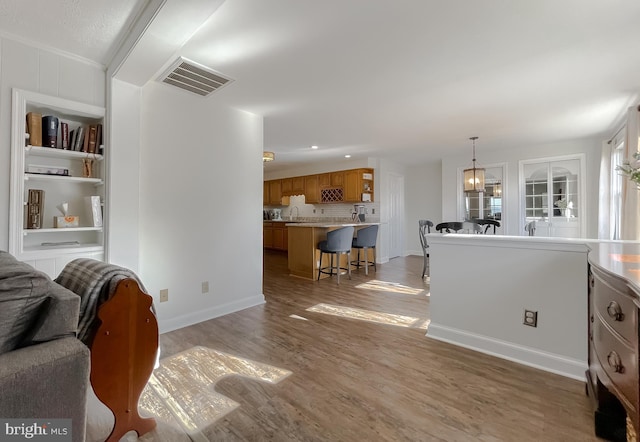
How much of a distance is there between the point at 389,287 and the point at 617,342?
3.38m

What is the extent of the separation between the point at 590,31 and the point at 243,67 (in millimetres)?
2559

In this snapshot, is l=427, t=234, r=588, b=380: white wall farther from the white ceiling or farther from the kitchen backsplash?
the kitchen backsplash

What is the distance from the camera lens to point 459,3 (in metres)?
1.74

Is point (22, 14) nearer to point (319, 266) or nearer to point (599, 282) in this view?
point (599, 282)

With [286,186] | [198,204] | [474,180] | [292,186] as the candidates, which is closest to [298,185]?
[292,186]

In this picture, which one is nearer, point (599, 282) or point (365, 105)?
point (599, 282)

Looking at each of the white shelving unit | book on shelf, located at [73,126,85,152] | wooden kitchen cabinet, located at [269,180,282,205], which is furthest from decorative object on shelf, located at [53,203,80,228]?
wooden kitchen cabinet, located at [269,180,282,205]

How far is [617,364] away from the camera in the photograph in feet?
3.54

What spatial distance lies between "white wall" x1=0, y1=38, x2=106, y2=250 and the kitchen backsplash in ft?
17.5

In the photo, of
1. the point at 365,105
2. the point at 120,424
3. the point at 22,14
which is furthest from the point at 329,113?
the point at 120,424

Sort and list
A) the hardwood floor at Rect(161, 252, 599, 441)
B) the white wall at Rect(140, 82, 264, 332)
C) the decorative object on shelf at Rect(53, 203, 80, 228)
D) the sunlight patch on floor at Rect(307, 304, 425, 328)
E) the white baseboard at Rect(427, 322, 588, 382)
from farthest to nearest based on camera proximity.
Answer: the sunlight patch on floor at Rect(307, 304, 425, 328) → the white wall at Rect(140, 82, 264, 332) → the decorative object on shelf at Rect(53, 203, 80, 228) → the white baseboard at Rect(427, 322, 588, 382) → the hardwood floor at Rect(161, 252, 599, 441)

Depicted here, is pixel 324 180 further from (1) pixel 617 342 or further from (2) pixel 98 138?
(1) pixel 617 342

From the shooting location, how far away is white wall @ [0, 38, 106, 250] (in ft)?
6.59

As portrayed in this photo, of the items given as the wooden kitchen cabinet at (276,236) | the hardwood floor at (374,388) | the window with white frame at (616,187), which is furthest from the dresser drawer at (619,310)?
the wooden kitchen cabinet at (276,236)
